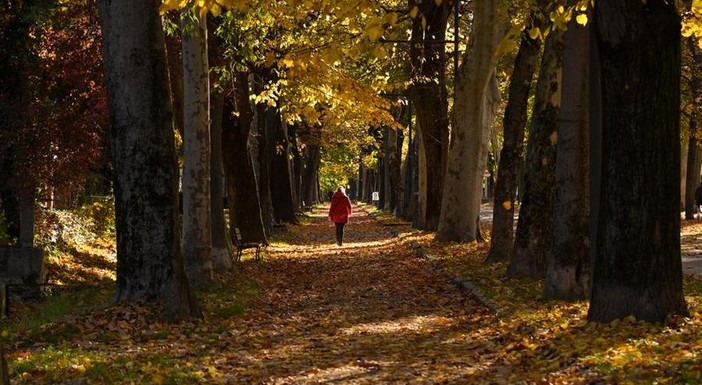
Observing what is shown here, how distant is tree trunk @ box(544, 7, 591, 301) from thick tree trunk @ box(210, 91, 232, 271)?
290 inches

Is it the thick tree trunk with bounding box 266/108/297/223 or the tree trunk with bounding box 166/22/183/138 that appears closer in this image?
the tree trunk with bounding box 166/22/183/138

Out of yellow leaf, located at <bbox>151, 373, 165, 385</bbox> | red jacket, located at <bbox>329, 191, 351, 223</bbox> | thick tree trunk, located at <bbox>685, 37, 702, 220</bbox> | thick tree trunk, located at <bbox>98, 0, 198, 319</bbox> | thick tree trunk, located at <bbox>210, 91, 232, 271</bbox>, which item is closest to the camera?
yellow leaf, located at <bbox>151, 373, 165, 385</bbox>

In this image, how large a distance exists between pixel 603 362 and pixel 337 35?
1368cm

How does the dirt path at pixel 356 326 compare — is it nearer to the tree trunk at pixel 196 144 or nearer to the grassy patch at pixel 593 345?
the grassy patch at pixel 593 345

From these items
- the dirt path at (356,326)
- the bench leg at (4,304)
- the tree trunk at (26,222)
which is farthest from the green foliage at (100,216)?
the bench leg at (4,304)

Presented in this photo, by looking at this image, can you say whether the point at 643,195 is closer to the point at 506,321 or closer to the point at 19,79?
the point at 506,321

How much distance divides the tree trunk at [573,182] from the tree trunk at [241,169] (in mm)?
10738

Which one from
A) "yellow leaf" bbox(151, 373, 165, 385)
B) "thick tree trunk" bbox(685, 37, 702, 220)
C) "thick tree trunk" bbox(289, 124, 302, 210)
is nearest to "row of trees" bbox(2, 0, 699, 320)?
"yellow leaf" bbox(151, 373, 165, 385)

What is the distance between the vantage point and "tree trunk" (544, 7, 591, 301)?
1140 centimetres

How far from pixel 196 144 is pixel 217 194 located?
129 inches

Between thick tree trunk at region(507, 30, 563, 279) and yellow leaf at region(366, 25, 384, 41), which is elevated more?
yellow leaf at region(366, 25, 384, 41)

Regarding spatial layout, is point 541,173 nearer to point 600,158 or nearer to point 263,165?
point 600,158

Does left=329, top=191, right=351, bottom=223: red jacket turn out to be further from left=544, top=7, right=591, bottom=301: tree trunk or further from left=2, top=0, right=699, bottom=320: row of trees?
left=544, top=7, right=591, bottom=301: tree trunk

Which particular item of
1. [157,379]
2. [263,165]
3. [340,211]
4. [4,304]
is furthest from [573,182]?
[263,165]
